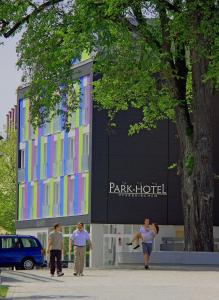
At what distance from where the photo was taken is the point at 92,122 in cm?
6744

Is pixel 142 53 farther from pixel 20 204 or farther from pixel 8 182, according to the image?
pixel 8 182

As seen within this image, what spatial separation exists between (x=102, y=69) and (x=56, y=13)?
3154mm

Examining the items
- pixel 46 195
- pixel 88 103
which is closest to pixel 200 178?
pixel 88 103

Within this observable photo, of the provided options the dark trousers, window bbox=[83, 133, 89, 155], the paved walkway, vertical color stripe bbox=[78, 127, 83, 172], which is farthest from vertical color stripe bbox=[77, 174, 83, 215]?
the paved walkway

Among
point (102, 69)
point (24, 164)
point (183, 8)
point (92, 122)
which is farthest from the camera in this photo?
point (24, 164)

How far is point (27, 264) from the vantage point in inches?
2096

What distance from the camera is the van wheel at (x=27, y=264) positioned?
52.9m

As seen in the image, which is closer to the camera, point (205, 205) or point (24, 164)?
point (205, 205)

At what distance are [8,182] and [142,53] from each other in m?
51.3

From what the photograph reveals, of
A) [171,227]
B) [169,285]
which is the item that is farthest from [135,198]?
[169,285]

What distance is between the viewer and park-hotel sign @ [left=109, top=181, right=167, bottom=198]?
221 feet

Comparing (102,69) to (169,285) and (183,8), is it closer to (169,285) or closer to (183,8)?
(183,8)

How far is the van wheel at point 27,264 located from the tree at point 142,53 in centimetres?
1347

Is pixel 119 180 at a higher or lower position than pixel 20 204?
higher
